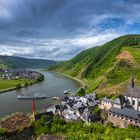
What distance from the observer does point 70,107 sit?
206 ft

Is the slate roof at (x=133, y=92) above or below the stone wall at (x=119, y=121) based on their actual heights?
above

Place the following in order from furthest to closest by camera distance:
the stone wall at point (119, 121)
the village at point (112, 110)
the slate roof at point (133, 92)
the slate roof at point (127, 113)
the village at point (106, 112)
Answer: the slate roof at point (133, 92) < the village at point (112, 110) < the village at point (106, 112) < the stone wall at point (119, 121) < the slate roof at point (127, 113)

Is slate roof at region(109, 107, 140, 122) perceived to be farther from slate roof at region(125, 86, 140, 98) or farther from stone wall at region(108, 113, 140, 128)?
slate roof at region(125, 86, 140, 98)

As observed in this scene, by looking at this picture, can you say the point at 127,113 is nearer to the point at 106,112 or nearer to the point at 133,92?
the point at 106,112

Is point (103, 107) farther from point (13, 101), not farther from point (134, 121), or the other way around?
point (13, 101)

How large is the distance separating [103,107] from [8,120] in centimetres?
5055

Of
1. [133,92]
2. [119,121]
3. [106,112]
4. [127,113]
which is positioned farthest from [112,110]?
[133,92]

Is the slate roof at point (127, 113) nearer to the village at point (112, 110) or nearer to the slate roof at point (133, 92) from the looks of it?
the village at point (112, 110)

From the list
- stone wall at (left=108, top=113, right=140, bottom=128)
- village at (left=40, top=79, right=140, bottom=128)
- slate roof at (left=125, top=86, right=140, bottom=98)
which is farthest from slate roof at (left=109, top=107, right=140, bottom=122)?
slate roof at (left=125, top=86, right=140, bottom=98)

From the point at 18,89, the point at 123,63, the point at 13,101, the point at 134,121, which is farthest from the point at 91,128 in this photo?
the point at 123,63

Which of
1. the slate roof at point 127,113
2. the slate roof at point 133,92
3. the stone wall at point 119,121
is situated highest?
the slate roof at point 133,92

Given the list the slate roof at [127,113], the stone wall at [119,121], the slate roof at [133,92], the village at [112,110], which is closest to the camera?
the slate roof at [127,113]

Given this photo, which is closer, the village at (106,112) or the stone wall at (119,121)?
the stone wall at (119,121)

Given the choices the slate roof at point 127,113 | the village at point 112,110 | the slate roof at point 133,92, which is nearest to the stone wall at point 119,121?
the village at point 112,110
